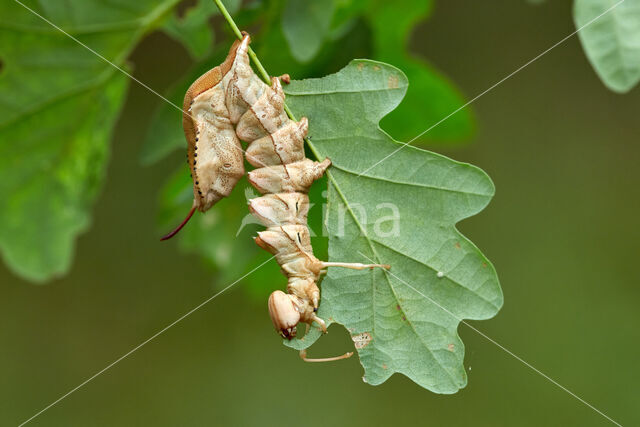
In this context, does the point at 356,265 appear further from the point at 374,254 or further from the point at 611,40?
the point at 611,40

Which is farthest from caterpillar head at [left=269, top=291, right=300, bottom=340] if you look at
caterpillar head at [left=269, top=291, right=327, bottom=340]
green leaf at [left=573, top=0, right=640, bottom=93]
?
green leaf at [left=573, top=0, right=640, bottom=93]

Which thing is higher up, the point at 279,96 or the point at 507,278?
the point at 279,96

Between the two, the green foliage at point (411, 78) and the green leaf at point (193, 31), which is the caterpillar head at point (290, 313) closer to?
the green leaf at point (193, 31)

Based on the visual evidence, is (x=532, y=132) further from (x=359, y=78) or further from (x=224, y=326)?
(x=359, y=78)

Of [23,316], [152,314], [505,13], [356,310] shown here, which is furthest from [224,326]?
[356,310]

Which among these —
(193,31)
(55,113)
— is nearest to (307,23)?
(193,31)
